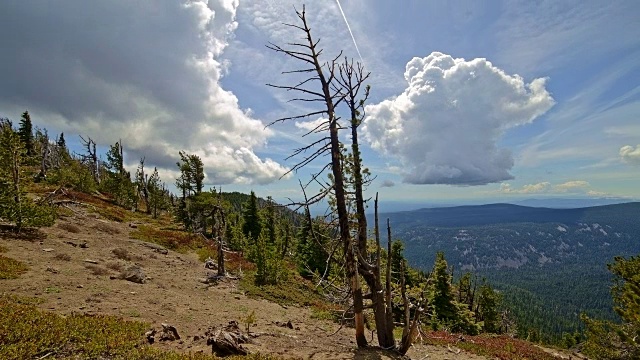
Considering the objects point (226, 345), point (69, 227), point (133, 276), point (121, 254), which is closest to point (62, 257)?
point (133, 276)

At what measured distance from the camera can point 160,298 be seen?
18.5 m

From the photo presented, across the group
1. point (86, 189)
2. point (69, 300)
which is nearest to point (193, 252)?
point (69, 300)

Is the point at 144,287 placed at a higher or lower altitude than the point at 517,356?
higher

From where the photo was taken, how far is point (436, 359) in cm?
1686

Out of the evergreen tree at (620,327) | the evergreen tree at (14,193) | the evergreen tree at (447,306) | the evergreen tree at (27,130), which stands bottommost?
the evergreen tree at (447,306)

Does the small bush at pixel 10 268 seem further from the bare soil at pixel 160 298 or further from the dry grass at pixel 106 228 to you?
the dry grass at pixel 106 228

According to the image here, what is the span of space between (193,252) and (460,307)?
33124 millimetres

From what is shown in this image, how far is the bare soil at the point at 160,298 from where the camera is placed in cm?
1307

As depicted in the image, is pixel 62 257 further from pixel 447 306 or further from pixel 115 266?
pixel 447 306

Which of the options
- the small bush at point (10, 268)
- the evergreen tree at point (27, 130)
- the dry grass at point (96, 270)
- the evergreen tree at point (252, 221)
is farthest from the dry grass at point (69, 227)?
the evergreen tree at point (27, 130)

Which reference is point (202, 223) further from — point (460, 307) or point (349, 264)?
point (349, 264)

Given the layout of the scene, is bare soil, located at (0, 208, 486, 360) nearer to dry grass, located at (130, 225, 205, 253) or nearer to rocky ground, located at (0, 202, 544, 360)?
rocky ground, located at (0, 202, 544, 360)

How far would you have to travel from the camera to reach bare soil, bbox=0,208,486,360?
42.9 ft

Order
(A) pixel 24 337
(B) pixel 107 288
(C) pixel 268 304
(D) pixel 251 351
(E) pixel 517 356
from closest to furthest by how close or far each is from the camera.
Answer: (A) pixel 24 337 → (D) pixel 251 351 → (B) pixel 107 288 → (E) pixel 517 356 → (C) pixel 268 304
